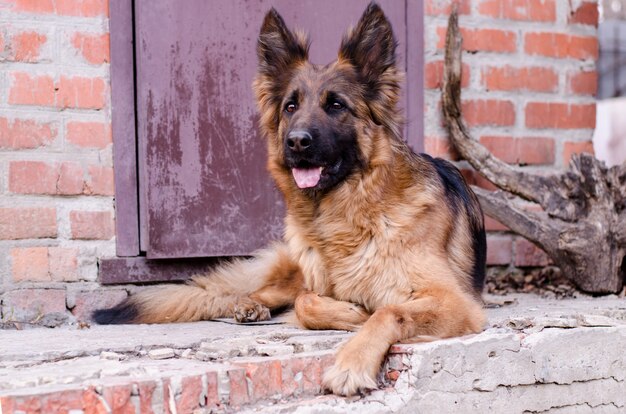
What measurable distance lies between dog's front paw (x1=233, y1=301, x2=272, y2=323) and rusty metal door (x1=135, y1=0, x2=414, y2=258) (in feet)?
2.26

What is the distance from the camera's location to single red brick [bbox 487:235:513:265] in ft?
17.1

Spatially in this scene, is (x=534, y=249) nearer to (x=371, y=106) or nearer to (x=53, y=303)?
(x=371, y=106)

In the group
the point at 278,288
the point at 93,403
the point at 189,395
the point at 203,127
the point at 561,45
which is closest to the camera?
the point at 93,403

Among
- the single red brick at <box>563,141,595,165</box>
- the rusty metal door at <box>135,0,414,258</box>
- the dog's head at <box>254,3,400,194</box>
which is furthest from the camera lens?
the single red brick at <box>563,141,595,165</box>

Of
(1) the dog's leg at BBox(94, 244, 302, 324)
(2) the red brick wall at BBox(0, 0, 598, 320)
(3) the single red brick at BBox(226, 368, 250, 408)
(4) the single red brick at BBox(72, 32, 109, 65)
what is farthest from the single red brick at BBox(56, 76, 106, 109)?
(3) the single red brick at BBox(226, 368, 250, 408)

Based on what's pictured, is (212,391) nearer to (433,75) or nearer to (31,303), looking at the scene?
(31,303)

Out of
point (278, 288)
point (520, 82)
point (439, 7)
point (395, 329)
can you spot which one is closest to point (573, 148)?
point (520, 82)

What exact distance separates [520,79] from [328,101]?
2.12 m

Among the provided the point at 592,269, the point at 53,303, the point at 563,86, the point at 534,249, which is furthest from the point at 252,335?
the point at 563,86

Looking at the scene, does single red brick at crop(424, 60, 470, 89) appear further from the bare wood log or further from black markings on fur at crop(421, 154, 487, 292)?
black markings on fur at crop(421, 154, 487, 292)

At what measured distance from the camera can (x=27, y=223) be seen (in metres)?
4.22

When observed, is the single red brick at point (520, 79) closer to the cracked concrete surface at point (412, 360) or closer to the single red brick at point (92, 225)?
the cracked concrete surface at point (412, 360)

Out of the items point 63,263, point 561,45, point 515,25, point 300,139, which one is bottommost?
point 63,263

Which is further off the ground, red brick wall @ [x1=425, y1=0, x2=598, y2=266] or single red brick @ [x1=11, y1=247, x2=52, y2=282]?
red brick wall @ [x1=425, y1=0, x2=598, y2=266]
